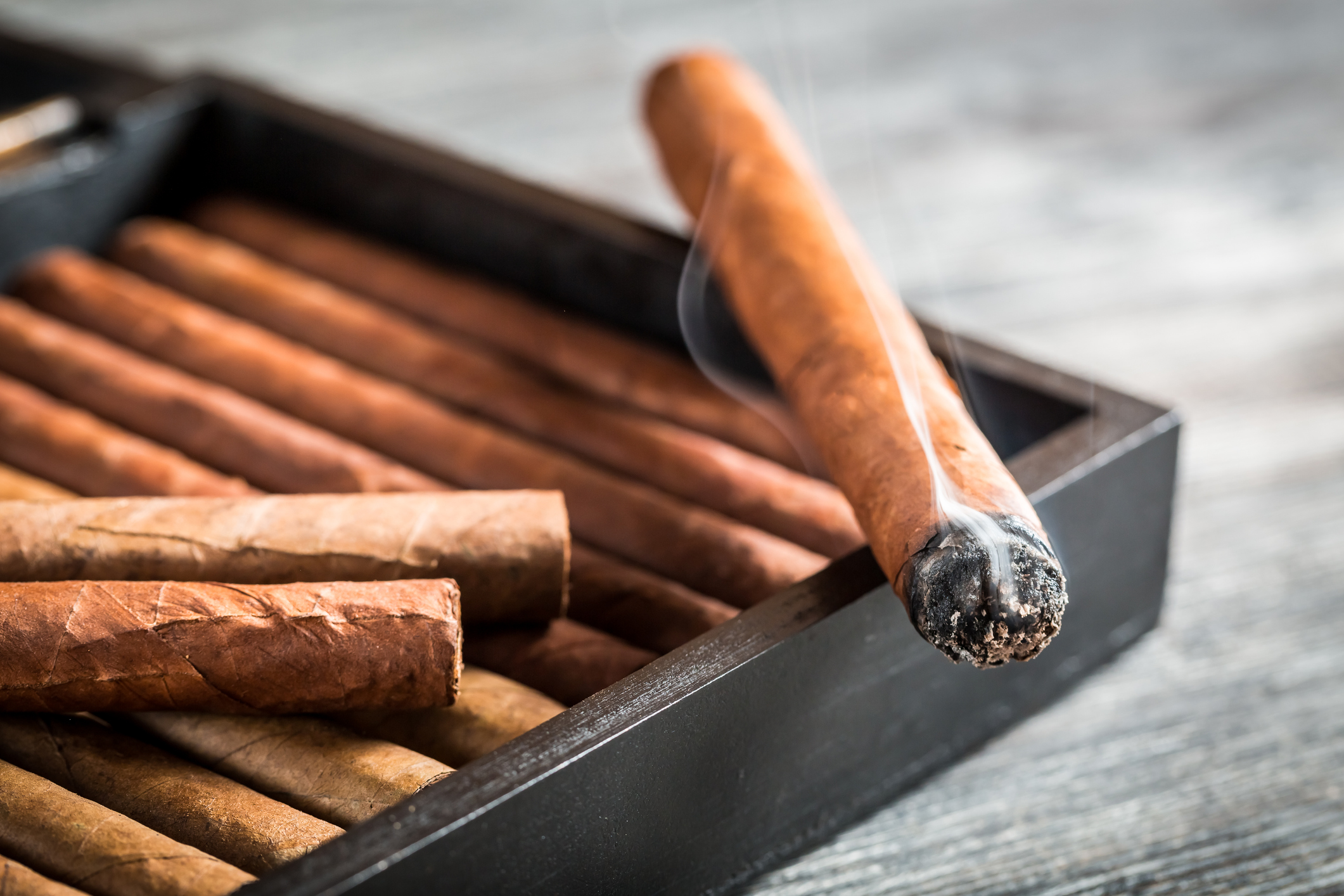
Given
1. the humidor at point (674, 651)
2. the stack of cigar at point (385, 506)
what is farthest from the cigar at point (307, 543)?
the humidor at point (674, 651)

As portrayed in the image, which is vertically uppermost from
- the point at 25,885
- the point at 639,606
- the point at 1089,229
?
the point at 25,885

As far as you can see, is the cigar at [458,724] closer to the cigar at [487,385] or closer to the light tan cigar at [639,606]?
the light tan cigar at [639,606]

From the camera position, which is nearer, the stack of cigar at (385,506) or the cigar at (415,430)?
the stack of cigar at (385,506)

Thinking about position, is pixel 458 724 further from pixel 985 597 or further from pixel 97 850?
pixel 985 597

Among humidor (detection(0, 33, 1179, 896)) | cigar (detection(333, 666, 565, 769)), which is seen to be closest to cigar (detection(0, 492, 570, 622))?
cigar (detection(333, 666, 565, 769))

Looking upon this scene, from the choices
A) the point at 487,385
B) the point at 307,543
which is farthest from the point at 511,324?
the point at 307,543
